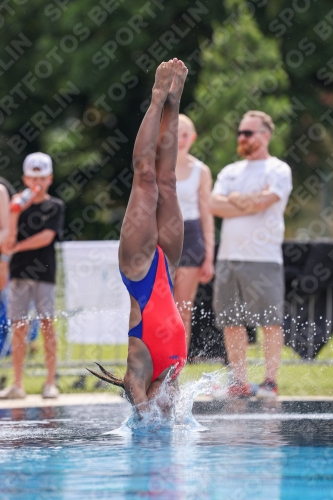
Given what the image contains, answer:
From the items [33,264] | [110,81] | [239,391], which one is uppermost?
[110,81]

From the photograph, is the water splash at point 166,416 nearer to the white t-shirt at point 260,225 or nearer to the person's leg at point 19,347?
the white t-shirt at point 260,225

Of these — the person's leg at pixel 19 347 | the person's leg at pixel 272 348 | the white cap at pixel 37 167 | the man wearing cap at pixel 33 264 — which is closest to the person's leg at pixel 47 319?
the man wearing cap at pixel 33 264

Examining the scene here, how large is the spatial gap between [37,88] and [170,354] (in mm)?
19225

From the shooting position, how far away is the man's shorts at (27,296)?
9031 mm

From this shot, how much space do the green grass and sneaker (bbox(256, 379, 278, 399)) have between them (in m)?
0.63

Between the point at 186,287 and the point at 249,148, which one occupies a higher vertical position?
the point at 249,148

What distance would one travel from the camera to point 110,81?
23.2 m

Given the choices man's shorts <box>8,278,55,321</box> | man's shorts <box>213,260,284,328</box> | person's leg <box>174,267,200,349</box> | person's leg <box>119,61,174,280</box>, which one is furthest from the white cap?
person's leg <box>119,61,174,280</box>

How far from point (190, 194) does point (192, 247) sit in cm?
45

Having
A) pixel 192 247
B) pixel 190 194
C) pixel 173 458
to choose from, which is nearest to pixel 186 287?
pixel 192 247

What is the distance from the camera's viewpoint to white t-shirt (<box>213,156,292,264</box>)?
8.59 m

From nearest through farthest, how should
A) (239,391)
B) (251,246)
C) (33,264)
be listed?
(239,391) < (251,246) < (33,264)

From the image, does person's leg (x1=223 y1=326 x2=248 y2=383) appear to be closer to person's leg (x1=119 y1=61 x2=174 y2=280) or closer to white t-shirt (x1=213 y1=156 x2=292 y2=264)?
white t-shirt (x1=213 y1=156 x2=292 y2=264)

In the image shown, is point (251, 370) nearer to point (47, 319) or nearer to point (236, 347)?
point (236, 347)
